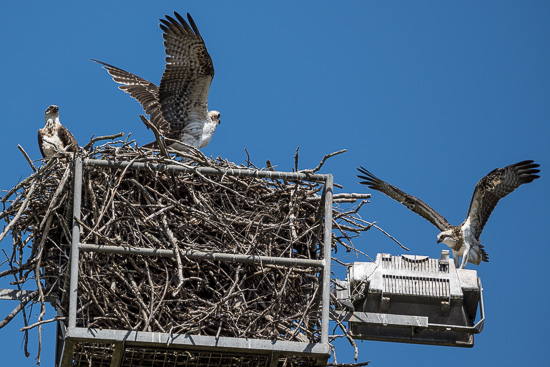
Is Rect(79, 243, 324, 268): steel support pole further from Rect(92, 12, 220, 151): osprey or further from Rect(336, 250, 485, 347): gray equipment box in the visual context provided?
Rect(92, 12, 220, 151): osprey

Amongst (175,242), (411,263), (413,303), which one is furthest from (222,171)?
(413,303)

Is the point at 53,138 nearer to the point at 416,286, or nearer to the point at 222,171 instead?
the point at 222,171

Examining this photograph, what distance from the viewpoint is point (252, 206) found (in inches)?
383

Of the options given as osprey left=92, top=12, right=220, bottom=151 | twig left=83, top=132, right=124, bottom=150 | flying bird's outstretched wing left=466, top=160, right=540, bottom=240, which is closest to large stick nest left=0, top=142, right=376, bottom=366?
twig left=83, top=132, right=124, bottom=150

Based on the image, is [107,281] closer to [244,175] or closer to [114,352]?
[114,352]

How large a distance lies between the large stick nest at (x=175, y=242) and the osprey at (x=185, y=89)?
325 cm

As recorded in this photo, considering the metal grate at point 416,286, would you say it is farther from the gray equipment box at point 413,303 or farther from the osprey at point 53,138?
the osprey at point 53,138

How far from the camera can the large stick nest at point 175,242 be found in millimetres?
8836

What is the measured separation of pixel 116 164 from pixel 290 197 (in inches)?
60.6

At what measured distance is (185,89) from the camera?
13156 mm

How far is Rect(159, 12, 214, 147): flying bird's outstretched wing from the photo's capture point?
13.0 metres

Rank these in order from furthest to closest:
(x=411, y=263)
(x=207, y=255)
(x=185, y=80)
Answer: (x=185, y=80) < (x=411, y=263) < (x=207, y=255)

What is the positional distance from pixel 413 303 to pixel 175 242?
6.49ft

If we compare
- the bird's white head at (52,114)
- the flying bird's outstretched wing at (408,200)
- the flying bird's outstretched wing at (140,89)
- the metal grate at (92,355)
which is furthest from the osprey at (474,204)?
the metal grate at (92,355)
